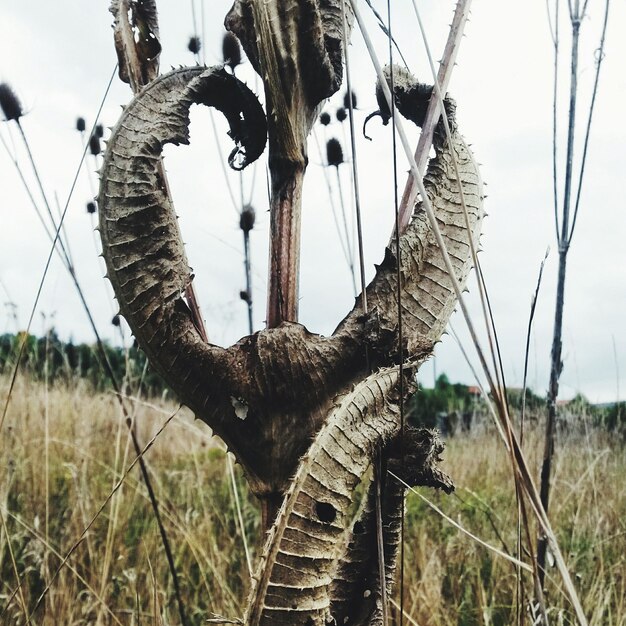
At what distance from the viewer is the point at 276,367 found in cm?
59

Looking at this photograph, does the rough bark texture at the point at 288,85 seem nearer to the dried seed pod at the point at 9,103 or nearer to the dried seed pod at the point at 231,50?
the dried seed pod at the point at 231,50

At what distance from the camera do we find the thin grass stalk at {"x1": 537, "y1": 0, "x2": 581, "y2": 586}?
52.9 inches

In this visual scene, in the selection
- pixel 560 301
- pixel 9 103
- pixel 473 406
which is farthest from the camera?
pixel 473 406

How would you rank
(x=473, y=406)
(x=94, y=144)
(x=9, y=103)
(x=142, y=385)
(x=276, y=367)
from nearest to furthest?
(x=276, y=367) < (x=9, y=103) < (x=94, y=144) < (x=473, y=406) < (x=142, y=385)

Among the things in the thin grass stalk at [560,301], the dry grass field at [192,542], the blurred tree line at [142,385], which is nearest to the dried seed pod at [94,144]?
the dry grass field at [192,542]

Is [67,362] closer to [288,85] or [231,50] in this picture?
[231,50]

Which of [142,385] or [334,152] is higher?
[334,152]

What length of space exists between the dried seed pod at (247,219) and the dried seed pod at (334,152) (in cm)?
22

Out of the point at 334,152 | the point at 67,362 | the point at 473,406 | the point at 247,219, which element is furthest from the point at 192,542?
the point at 473,406

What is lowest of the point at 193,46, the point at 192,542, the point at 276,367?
the point at 192,542

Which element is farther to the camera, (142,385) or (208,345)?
(142,385)

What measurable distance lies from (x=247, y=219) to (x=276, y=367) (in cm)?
93

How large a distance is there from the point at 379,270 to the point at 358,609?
13.3 inches

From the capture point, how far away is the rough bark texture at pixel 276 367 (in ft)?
1.85
